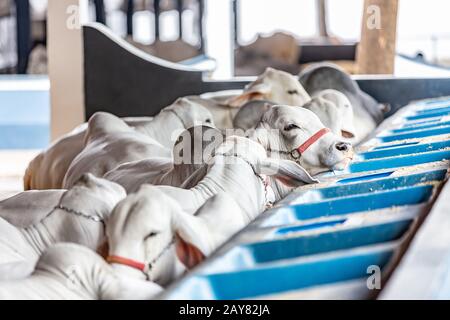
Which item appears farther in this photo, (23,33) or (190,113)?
(23,33)

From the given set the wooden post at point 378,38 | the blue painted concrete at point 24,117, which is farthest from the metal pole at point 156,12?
the wooden post at point 378,38

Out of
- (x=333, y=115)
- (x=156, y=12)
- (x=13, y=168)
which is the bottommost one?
(x=13, y=168)

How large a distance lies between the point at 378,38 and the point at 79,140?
2.77 metres

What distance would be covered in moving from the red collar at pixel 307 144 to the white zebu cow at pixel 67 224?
90cm

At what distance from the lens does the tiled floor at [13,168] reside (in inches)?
184

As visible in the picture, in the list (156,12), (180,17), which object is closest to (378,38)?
(156,12)

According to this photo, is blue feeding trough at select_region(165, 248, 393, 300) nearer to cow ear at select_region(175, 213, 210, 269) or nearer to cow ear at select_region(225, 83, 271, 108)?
cow ear at select_region(175, 213, 210, 269)

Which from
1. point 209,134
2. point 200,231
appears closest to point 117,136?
point 209,134

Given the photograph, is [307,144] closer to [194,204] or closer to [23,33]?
[194,204]

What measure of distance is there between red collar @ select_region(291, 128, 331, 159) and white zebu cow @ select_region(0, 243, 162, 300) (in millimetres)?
1194

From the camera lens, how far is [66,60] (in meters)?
5.14

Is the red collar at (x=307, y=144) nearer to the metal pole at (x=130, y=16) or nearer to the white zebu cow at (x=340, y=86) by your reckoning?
the white zebu cow at (x=340, y=86)

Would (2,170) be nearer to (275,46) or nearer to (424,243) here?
(424,243)

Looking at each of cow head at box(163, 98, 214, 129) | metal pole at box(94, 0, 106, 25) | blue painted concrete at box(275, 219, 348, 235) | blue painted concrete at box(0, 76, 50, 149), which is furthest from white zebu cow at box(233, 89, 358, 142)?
metal pole at box(94, 0, 106, 25)
